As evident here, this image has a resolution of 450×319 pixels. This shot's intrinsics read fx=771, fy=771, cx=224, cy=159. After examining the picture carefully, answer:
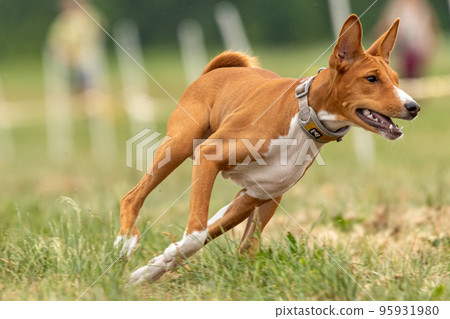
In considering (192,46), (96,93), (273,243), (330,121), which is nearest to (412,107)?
(330,121)

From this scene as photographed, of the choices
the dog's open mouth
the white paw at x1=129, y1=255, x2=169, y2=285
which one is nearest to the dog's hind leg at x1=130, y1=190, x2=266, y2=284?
the white paw at x1=129, y1=255, x2=169, y2=285

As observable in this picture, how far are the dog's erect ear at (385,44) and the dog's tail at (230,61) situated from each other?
3.38ft

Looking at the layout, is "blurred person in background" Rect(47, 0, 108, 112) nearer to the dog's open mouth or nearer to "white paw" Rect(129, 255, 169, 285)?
"white paw" Rect(129, 255, 169, 285)

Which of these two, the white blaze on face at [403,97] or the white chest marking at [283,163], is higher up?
the white blaze on face at [403,97]

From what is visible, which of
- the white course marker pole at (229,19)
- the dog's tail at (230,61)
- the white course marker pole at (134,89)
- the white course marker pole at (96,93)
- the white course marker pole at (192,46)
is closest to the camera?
the dog's tail at (230,61)

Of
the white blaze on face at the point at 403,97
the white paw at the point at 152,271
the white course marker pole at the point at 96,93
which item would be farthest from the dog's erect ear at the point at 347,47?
the white course marker pole at the point at 96,93

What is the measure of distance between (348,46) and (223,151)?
793mm

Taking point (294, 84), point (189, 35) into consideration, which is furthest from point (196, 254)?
point (189, 35)

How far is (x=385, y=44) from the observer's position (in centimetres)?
370

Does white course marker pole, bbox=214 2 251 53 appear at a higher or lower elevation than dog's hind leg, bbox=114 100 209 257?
higher

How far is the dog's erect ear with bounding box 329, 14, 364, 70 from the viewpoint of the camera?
3529 mm

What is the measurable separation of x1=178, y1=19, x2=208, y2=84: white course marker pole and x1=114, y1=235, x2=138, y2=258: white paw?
32.2 ft

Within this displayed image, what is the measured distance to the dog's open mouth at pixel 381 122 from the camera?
136 inches

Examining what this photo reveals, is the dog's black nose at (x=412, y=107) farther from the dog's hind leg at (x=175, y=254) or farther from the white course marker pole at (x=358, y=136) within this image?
the white course marker pole at (x=358, y=136)
